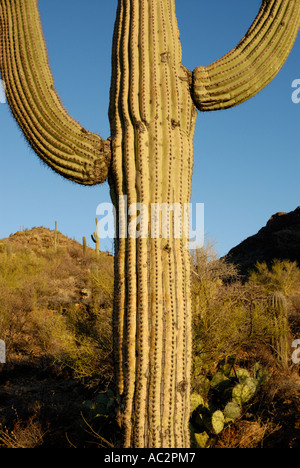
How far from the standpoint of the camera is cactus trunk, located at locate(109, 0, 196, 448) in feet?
11.5

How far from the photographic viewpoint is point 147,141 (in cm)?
385

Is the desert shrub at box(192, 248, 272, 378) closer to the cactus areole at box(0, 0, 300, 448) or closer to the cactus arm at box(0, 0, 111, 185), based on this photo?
the cactus areole at box(0, 0, 300, 448)

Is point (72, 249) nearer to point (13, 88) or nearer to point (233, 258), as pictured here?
point (233, 258)

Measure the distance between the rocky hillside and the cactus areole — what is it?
17946mm

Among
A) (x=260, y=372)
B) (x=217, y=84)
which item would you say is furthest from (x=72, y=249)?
(x=217, y=84)

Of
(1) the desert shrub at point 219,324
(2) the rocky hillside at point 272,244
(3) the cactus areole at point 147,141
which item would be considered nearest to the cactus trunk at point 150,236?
(3) the cactus areole at point 147,141

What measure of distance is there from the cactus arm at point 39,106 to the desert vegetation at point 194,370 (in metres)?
2.54

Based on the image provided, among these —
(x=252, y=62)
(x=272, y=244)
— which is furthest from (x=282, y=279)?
(x=252, y=62)

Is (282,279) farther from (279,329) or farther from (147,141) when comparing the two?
(147,141)

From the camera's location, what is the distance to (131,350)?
11.5 feet

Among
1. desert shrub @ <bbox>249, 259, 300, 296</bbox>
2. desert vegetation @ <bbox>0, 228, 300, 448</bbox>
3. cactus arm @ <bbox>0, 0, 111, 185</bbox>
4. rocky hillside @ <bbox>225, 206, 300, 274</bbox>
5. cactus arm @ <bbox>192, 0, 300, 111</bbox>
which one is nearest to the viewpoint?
cactus arm @ <bbox>0, 0, 111, 185</bbox>

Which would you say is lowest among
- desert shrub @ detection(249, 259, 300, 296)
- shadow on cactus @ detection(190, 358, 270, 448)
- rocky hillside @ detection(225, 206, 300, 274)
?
shadow on cactus @ detection(190, 358, 270, 448)

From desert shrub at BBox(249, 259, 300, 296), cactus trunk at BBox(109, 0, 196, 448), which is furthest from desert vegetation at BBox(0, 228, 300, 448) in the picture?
desert shrub at BBox(249, 259, 300, 296)
